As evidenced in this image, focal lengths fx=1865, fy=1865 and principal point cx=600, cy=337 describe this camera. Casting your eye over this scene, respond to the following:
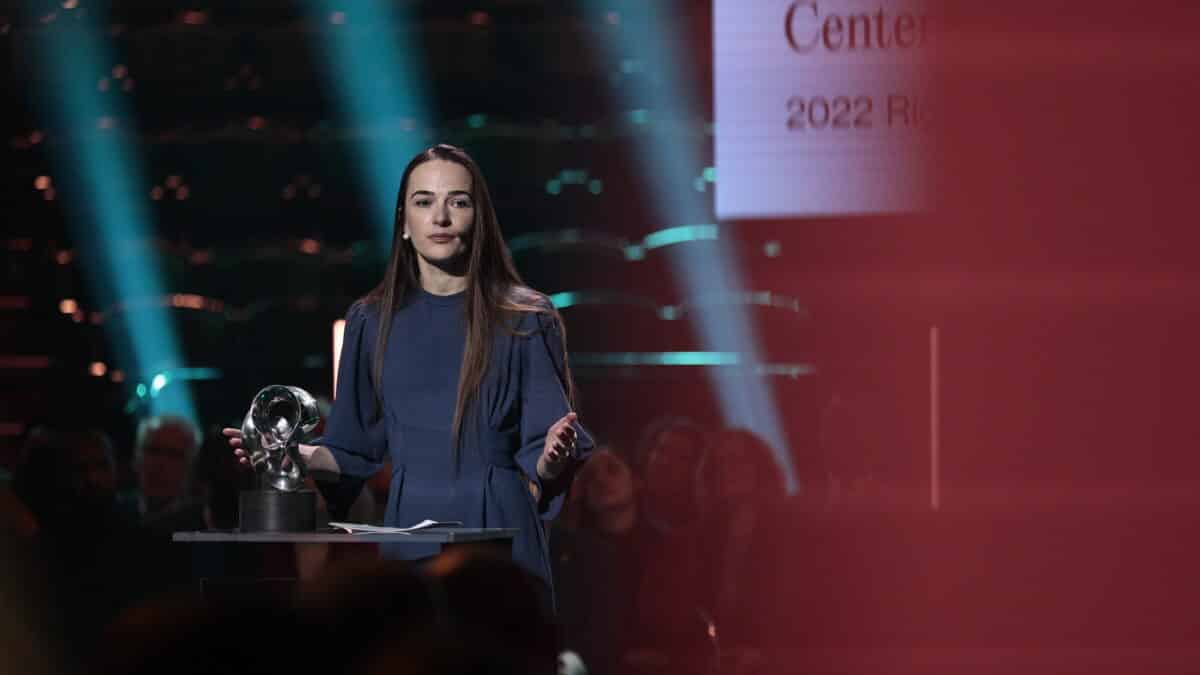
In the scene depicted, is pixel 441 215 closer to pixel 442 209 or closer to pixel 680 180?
pixel 442 209

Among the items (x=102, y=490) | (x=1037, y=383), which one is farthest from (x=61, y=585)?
(x=1037, y=383)

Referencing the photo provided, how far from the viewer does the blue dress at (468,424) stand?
8.21 ft

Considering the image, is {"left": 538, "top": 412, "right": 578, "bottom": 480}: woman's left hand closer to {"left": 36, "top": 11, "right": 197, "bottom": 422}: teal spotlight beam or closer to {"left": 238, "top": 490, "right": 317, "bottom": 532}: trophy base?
{"left": 238, "top": 490, "right": 317, "bottom": 532}: trophy base

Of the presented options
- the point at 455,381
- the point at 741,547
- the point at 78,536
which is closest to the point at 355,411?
the point at 455,381

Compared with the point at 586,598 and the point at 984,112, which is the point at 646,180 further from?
the point at 586,598

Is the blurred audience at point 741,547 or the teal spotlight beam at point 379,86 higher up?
the teal spotlight beam at point 379,86

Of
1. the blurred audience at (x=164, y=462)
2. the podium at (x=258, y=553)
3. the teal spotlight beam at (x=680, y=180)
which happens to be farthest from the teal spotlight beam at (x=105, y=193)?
the podium at (x=258, y=553)

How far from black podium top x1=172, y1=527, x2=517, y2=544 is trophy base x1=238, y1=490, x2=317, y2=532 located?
0.04 m

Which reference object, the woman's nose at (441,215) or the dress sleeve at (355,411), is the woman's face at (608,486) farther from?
the woman's nose at (441,215)

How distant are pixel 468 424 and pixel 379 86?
167 inches

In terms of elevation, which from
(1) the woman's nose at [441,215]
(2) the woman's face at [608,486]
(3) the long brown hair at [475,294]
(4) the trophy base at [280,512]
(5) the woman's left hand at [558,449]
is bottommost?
(2) the woman's face at [608,486]

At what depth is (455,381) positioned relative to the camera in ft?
8.29

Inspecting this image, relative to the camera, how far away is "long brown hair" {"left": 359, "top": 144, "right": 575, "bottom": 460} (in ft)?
8.22

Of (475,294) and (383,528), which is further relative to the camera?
(475,294)
